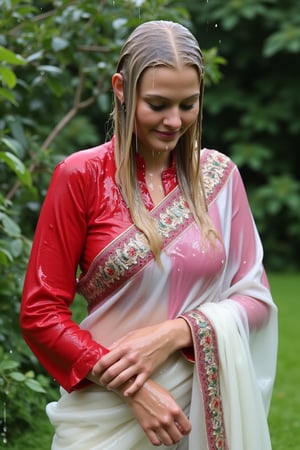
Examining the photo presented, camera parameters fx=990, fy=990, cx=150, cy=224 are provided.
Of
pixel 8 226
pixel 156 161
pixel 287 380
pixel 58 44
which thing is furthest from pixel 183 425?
pixel 287 380

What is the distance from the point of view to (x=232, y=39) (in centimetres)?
1180

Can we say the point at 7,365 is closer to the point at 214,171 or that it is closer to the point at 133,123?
the point at 214,171

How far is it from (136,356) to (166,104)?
594mm

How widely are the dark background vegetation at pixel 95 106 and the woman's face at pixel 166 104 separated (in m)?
0.95

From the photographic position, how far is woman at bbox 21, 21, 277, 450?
232cm

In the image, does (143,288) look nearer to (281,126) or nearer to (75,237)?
(75,237)

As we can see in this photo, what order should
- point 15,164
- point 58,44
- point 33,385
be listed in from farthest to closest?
1. point 58,44
2. point 33,385
3. point 15,164

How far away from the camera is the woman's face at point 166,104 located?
2314 mm

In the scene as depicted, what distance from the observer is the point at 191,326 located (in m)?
2.38

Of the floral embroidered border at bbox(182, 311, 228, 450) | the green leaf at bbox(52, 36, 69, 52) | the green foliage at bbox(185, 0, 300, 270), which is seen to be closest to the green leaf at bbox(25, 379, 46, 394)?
the floral embroidered border at bbox(182, 311, 228, 450)

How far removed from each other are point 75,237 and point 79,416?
0.44 metres

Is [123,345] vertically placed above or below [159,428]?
above

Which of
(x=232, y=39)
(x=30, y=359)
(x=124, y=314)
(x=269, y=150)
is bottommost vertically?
(x=269, y=150)

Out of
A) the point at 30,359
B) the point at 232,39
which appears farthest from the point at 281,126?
the point at 30,359
